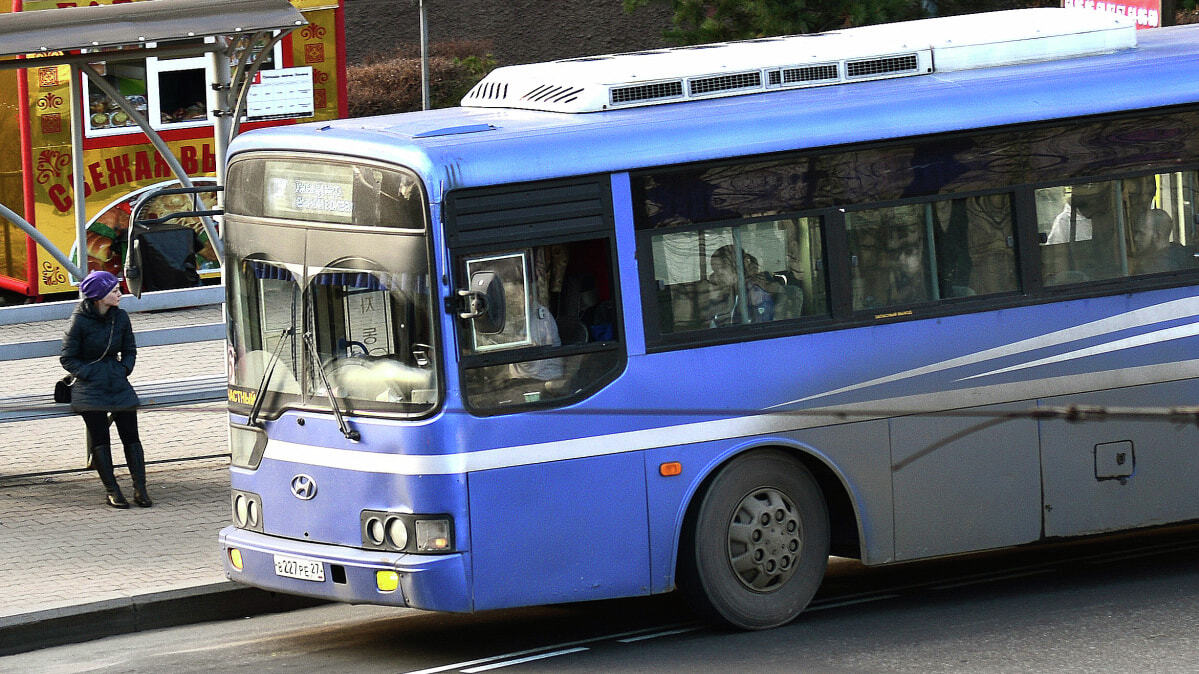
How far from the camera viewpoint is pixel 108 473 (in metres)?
12.8

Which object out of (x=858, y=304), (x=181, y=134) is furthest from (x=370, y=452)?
(x=181, y=134)

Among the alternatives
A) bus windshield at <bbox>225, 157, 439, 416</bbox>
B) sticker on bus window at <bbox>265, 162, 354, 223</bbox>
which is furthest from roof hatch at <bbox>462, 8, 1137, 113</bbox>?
bus windshield at <bbox>225, 157, 439, 416</bbox>

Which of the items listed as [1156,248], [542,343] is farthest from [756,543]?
[1156,248]

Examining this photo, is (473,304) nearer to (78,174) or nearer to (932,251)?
(932,251)

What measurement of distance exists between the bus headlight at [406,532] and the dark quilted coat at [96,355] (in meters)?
4.04

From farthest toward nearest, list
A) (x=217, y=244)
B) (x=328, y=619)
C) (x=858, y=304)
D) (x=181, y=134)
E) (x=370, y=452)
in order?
1. (x=181, y=134)
2. (x=217, y=244)
3. (x=328, y=619)
4. (x=858, y=304)
5. (x=370, y=452)

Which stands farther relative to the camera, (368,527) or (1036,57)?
(1036,57)

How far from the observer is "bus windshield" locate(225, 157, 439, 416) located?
8.96 metres

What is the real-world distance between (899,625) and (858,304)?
5.55 feet

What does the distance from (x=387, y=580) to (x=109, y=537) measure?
3.78 m

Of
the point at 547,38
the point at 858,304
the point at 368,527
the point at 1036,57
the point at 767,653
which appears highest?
the point at 547,38

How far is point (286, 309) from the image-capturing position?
9.55 m

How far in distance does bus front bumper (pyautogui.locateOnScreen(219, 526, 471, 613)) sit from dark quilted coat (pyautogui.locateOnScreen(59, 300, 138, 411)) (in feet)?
10.7

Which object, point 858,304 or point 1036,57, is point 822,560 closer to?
point 858,304
